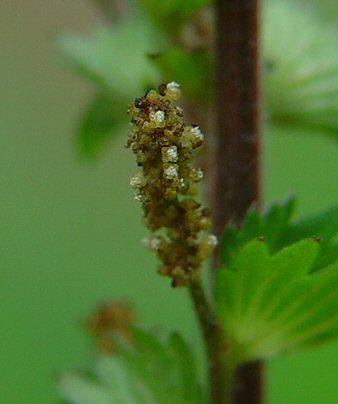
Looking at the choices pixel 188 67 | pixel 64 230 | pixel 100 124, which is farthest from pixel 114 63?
pixel 64 230

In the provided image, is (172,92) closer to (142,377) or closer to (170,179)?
(170,179)

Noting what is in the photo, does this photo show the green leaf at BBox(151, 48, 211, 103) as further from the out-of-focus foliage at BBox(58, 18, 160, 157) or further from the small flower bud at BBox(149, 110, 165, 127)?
the small flower bud at BBox(149, 110, 165, 127)

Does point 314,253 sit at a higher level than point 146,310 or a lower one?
lower

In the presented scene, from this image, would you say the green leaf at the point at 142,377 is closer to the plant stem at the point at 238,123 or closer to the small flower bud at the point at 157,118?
the plant stem at the point at 238,123

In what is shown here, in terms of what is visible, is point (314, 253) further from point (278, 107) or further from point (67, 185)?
point (67, 185)

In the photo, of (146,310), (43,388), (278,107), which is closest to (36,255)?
(146,310)

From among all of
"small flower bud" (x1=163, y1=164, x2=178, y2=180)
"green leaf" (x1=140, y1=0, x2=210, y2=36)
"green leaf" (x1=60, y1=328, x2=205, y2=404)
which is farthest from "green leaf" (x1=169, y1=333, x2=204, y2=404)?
"green leaf" (x1=140, y1=0, x2=210, y2=36)

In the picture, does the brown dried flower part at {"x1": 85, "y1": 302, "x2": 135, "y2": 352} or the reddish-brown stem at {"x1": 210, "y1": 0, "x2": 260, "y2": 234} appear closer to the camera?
the reddish-brown stem at {"x1": 210, "y1": 0, "x2": 260, "y2": 234}
